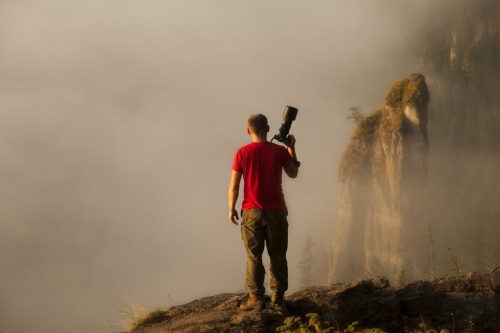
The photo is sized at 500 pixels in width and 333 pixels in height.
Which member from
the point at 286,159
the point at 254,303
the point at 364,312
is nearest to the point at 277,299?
the point at 254,303

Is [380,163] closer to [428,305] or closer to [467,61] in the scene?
[428,305]

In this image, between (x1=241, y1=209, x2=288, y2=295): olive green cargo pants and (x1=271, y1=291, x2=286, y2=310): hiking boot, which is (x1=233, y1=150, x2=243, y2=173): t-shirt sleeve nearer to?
(x1=241, y1=209, x2=288, y2=295): olive green cargo pants

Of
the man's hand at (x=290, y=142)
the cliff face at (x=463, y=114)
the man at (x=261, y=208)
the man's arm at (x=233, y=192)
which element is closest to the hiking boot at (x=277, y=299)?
the man at (x=261, y=208)

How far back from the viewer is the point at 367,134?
5734 cm

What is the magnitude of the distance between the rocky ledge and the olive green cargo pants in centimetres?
41

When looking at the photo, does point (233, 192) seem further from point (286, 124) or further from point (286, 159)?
point (286, 124)

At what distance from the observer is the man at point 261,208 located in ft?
25.0

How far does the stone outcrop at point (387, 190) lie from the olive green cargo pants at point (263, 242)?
4489cm

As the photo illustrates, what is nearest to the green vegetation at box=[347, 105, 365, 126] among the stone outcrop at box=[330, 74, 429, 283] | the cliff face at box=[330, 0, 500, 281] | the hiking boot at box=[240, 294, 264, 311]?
the stone outcrop at box=[330, 74, 429, 283]

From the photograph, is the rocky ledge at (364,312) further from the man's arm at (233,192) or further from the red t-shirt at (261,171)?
the red t-shirt at (261,171)

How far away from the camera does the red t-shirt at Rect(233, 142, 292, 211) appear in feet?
25.2

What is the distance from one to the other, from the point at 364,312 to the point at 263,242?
5.28 feet

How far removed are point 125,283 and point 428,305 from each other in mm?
196515

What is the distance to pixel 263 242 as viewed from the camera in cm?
775
